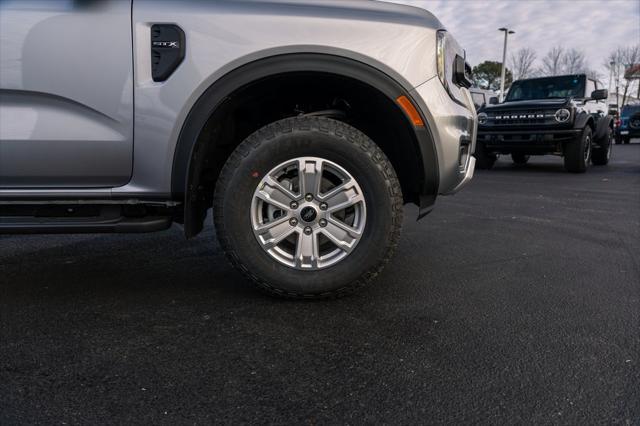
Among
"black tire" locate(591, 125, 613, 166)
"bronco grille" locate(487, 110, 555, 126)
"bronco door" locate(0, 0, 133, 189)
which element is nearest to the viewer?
"bronco door" locate(0, 0, 133, 189)

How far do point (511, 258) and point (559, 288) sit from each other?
2.04ft

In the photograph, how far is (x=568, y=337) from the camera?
2143mm

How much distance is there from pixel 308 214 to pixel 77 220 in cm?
107

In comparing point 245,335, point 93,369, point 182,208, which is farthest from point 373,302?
point 93,369

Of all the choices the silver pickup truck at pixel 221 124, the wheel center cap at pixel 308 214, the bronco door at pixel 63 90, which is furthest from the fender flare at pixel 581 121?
the bronco door at pixel 63 90

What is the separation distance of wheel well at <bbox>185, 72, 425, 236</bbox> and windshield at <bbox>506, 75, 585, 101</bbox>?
7.78 metres

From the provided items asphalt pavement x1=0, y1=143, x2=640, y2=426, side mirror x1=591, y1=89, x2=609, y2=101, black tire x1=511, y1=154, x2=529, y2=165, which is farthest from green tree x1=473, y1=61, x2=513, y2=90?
asphalt pavement x1=0, y1=143, x2=640, y2=426

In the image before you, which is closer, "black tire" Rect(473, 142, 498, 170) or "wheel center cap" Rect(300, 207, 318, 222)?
"wheel center cap" Rect(300, 207, 318, 222)

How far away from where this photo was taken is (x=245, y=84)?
2.40 m

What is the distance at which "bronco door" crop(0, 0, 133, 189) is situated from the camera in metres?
2.29

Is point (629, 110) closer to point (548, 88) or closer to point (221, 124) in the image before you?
point (548, 88)

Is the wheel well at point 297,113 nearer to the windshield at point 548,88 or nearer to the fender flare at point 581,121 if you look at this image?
the fender flare at point 581,121

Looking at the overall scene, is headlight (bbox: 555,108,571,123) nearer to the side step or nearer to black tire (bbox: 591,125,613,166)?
black tire (bbox: 591,125,613,166)

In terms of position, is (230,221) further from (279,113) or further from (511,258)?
(511,258)
